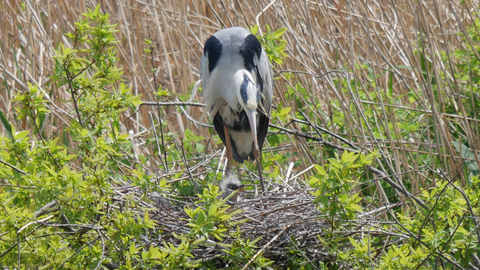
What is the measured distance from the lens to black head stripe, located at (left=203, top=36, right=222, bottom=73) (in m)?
3.22

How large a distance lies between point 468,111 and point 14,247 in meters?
2.85

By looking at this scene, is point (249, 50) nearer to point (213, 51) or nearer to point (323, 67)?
point (213, 51)

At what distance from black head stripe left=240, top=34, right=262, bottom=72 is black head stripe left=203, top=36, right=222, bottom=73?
149mm

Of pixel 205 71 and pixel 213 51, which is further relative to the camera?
pixel 205 71

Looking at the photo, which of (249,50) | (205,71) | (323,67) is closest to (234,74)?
(249,50)

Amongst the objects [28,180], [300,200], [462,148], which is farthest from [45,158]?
[462,148]

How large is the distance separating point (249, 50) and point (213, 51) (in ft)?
0.76

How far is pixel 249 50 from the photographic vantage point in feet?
10.4

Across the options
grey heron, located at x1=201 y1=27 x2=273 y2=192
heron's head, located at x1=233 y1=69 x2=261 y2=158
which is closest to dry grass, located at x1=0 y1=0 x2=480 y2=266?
grey heron, located at x1=201 y1=27 x2=273 y2=192

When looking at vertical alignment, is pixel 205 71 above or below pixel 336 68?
above

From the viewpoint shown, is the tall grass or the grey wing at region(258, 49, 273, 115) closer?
the tall grass

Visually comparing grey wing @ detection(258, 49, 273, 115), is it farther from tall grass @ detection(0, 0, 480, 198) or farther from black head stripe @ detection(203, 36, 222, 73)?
black head stripe @ detection(203, 36, 222, 73)

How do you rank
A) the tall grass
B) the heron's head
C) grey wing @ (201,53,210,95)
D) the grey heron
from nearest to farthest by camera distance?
the heron's head, the tall grass, the grey heron, grey wing @ (201,53,210,95)

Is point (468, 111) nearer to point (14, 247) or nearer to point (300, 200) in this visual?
point (300, 200)
